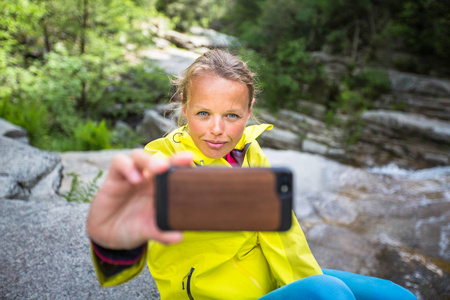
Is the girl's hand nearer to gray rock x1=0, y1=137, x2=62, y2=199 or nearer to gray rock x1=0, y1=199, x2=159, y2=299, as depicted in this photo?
gray rock x1=0, y1=199, x2=159, y2=299

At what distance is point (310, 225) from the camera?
430cm

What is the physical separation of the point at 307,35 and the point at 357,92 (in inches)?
148

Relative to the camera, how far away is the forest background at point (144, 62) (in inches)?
269

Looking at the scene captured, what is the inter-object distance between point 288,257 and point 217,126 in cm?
66

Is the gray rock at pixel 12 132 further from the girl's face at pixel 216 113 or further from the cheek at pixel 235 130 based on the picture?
the cheek at pixel 235 130

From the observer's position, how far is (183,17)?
20547 mm

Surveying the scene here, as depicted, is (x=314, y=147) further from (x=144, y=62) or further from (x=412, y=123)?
(x=144, y=62)

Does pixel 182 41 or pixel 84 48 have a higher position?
pixel 182 41

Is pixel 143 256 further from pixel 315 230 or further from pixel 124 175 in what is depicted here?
pixel 315 230

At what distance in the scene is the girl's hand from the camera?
2.39 feet

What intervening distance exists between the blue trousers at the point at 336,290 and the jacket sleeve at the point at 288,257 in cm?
16

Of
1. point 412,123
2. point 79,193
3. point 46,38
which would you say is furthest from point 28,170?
point 412,123

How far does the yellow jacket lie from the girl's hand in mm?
493

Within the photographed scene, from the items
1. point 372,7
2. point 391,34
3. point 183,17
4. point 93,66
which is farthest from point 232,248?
point 183,17
